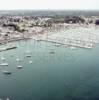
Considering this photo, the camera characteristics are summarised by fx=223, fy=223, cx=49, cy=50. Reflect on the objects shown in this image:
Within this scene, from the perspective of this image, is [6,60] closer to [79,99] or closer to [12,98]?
[12,98]

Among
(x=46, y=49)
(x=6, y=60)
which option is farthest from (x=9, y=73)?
(x=46, y=49)

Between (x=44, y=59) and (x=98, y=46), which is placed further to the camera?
(x=98, y=46)

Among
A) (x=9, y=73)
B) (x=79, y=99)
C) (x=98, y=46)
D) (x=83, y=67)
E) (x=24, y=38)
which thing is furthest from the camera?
(x=24, y=38)

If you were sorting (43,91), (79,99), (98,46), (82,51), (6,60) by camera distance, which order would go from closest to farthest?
1. (79,99)
2. (43,91)
3. (6,60)
4. (82,51)
5. (98,46)

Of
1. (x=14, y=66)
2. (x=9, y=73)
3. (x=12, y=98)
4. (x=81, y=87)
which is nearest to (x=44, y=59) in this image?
(x=14, y=66)

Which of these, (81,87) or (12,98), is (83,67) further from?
(12,98)

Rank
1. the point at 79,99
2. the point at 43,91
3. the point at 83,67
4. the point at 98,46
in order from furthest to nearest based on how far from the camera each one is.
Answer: the point at 98,46
the point at 83,67
the point at 43,91
the point at 79,99
